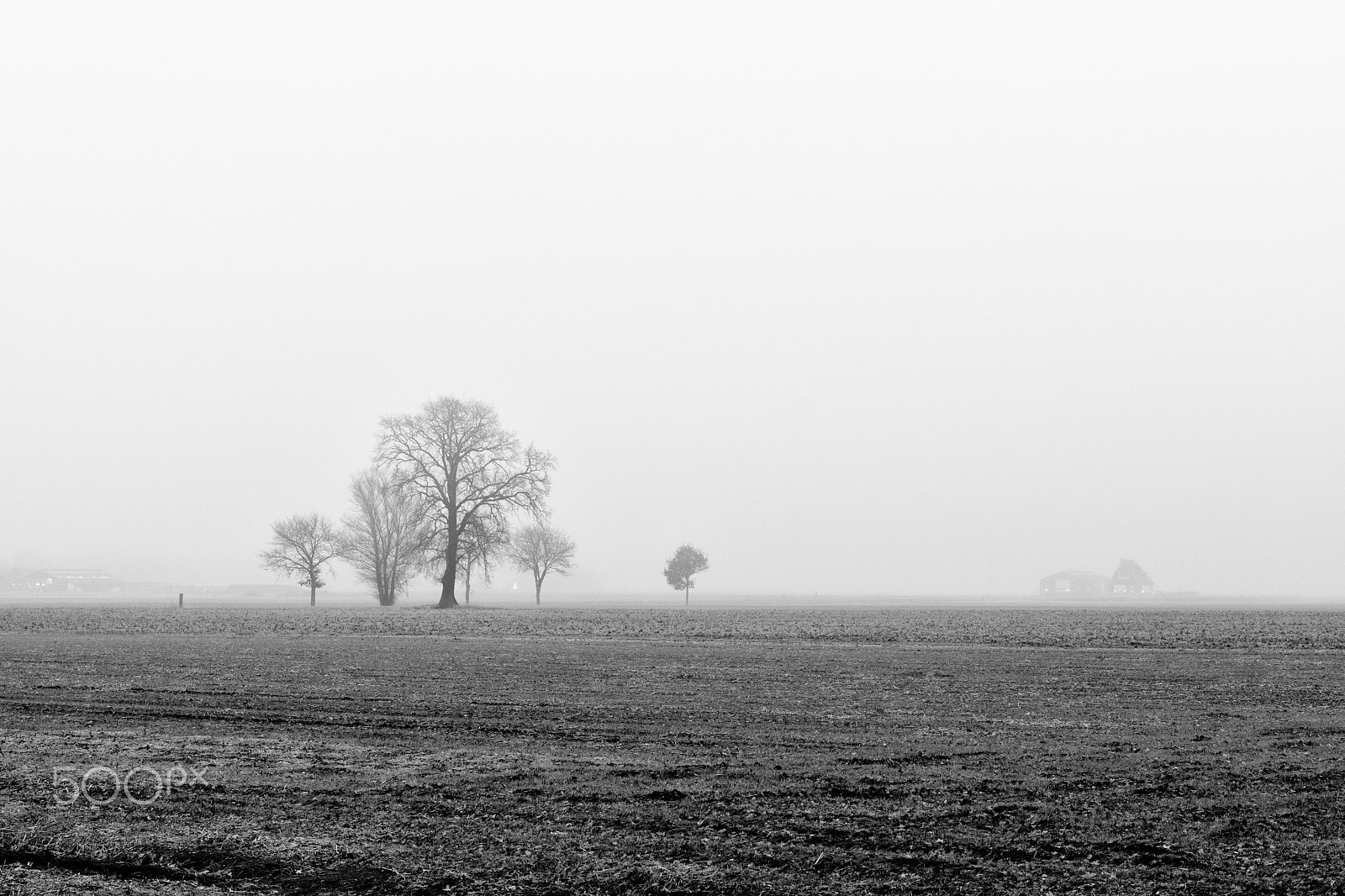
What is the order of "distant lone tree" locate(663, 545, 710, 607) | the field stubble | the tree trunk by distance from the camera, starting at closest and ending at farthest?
1. the field stubble
2. the tree trunk
3. "distant lone tree" locate(663, 545, 710, 607)

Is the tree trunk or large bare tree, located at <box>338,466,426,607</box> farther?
large bare tree, located at <box>338,466,426,607</box>

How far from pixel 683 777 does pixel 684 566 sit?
10146 centimetres

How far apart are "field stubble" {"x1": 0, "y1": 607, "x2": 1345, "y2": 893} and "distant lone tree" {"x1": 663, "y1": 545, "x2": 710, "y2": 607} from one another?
89.6 m

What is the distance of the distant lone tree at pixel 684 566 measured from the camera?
110688 millimetres

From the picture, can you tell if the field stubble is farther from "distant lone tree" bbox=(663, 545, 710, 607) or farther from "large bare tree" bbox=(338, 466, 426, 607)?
"distant lone tree" bbox=(663, 545, 710, 607)

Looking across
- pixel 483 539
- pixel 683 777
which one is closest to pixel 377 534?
pixel 483 539

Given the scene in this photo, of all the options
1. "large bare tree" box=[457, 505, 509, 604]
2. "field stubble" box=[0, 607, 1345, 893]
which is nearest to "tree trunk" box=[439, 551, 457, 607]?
"large bare tree" box=[457, 505, 509, 604]

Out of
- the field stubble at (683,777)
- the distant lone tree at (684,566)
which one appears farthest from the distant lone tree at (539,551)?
the field stubble at (683,777)

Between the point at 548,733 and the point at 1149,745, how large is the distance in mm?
6560

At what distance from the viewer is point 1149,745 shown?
11.4 metres

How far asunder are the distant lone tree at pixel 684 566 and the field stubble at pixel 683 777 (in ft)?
294

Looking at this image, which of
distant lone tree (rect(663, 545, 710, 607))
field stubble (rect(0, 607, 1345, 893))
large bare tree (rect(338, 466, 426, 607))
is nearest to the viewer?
field stubble (rect(0, 607, 1345, 893))

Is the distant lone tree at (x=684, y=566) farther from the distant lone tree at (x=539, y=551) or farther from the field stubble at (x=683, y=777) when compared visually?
the field stubble at (x=683, y=777)

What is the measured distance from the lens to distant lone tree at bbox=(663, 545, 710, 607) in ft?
363
